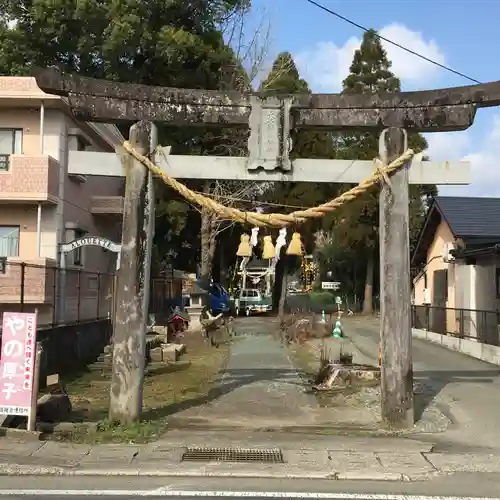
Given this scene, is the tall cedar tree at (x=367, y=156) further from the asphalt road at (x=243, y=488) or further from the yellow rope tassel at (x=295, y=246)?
the asphalt road at (x=243, y=488)

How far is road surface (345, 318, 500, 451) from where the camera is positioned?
357 inches

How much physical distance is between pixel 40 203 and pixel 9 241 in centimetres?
165

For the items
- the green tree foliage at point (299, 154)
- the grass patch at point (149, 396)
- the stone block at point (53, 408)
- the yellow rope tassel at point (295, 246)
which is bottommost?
the grass patch at point (149, 396)

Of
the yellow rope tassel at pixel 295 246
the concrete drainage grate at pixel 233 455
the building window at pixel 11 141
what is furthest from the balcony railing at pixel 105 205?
the concrete drainage grate at pixel 233 455

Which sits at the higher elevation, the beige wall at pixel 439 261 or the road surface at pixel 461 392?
the beige wall at pixel 439 261

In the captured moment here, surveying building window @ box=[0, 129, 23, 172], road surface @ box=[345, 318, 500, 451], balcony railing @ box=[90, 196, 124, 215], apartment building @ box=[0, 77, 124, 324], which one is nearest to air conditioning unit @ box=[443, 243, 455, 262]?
road surface @ box=[345, 318, 500, 451]

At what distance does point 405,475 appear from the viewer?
7039 millimetres

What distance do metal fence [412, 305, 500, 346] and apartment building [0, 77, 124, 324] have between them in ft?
36.3

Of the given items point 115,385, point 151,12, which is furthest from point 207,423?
point 151,12

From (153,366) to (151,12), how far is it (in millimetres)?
16701

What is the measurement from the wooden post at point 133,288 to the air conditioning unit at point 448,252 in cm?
1391

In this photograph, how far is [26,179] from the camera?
62.8ft

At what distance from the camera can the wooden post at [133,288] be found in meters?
9.30

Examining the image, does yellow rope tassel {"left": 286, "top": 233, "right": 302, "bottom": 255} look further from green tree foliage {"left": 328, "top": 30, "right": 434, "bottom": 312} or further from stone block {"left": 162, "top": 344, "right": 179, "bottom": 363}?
green tree foliage {"left": 328, "top": 30, "right": 434, "bottom": 312}
